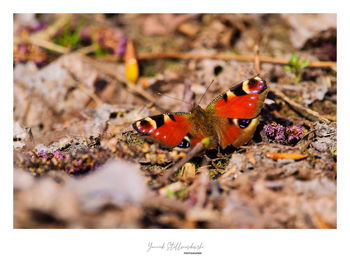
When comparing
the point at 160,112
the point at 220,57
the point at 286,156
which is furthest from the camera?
the point at 220,57

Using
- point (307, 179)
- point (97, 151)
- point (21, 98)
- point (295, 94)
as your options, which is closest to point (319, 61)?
point (295, 94)

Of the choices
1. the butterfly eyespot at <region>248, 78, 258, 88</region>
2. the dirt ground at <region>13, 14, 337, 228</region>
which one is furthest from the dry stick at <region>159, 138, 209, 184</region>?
the butterfly eyespot at <region>248, 78, 258, 88</region>

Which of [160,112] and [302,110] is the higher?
[302,110]

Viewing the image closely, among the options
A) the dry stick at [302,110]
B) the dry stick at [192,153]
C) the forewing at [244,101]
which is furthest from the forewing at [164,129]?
the dry stick at [302,110]

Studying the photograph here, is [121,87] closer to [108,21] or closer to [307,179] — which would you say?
→ [108,21]

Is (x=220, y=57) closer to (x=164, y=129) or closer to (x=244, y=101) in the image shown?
(x=244, y=101)

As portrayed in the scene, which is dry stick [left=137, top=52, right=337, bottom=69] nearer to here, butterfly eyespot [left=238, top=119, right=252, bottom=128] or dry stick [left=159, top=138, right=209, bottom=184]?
butterfly eyespot [left=238, top=119, right=252, bottom=128]

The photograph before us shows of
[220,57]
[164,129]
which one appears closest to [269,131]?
[164,129]
